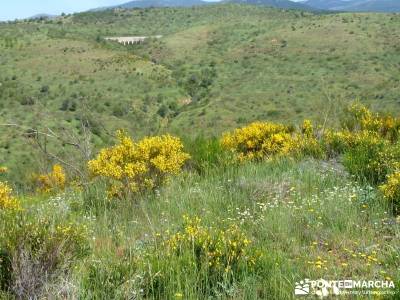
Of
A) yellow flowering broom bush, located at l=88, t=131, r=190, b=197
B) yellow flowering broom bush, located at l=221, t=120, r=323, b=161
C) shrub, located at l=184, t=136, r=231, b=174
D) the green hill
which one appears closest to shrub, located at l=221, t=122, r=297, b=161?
yellow flowering broom bush, located at l=221, t=120, r=323, b=161

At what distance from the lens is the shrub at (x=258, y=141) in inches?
344

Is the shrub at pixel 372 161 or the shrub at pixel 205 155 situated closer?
the shrub at pixel 372 161

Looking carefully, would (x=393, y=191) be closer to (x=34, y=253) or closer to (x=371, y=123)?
(x=34, y=253)

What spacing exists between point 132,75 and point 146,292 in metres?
53.7

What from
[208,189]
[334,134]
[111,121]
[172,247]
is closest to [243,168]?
[208,189]

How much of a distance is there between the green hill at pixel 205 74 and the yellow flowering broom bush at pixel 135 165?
21912 mm

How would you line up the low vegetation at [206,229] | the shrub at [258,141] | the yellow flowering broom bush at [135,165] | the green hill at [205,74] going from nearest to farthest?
1. the low vegetation at [206,229]
2. the yellow flowering broom bush at [135,165]
3. the shrub at [258,141]
4. the green hill at [205,74]

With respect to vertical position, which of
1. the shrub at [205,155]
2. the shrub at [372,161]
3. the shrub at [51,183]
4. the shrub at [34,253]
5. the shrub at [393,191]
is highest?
the shrub at [34,253]

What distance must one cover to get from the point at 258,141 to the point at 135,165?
356cm

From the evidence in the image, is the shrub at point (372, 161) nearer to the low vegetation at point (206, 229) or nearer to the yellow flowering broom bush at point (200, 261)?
the low vegetation at point (206, 229)

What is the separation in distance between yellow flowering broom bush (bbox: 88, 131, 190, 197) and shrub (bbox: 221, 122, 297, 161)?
1.97 metres

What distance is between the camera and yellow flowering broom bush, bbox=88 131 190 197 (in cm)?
630

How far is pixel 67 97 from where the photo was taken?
46.2 m

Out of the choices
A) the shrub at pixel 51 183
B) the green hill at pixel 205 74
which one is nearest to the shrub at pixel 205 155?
the shrub at pixel 51 183
